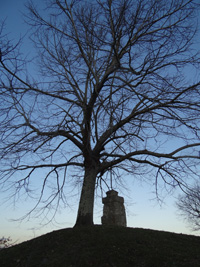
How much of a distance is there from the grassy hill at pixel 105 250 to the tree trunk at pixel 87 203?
1.36 feet

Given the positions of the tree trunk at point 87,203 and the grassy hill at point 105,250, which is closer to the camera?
the grassy hill at point 105,250

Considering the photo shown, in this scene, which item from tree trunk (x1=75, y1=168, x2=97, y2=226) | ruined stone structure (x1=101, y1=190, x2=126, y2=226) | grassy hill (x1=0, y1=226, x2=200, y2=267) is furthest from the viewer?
ruined stone structure (x1=101, y1=190, x2=126, y2=226)

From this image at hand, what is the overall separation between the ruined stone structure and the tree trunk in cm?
232

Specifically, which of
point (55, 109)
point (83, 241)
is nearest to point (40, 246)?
point (83, 241)

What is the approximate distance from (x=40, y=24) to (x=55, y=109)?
242 centimetres

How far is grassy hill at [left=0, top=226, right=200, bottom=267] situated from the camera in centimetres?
399

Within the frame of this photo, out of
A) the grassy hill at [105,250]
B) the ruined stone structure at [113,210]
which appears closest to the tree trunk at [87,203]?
the grassy hill at [105,250]

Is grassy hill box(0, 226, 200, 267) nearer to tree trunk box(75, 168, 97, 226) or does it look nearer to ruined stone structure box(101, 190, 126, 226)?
tree trunk box(75, 168, 97, 226)

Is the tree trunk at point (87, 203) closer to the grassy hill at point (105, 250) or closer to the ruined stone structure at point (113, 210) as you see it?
the grassy hill at point (105, 250)

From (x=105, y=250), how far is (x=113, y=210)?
4.00m

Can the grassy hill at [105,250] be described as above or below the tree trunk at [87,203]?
below

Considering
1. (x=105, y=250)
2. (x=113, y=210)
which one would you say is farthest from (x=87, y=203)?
(x=113, y=210)

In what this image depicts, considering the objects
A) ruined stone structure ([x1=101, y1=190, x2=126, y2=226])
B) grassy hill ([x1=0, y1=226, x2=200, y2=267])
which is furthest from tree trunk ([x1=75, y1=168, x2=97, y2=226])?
ruined stone structure ([x1=101, y1=190, x2=126, y2=226])

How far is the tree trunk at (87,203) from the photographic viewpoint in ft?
19.6
